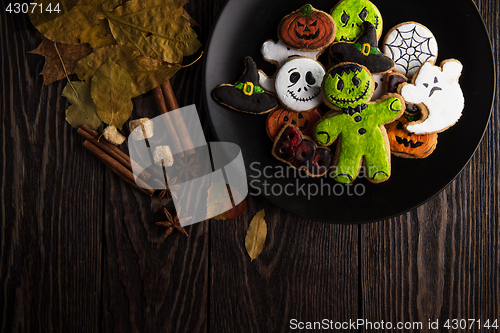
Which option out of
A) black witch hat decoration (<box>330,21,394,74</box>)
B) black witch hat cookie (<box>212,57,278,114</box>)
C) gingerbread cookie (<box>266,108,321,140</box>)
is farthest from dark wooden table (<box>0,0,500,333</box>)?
black witch hat decoration (<box>330,21,394,74</box>)

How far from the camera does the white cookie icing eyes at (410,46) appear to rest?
0.83m

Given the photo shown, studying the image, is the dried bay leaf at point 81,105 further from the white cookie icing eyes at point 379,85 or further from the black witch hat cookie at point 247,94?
the white cookie icing eyes at point 379,85

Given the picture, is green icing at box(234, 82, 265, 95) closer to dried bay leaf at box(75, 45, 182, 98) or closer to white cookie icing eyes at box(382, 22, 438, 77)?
dried bay leaf at box(75, 45, 182, 98)

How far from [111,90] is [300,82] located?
55 centimetres

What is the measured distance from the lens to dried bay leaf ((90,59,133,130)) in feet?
2.84

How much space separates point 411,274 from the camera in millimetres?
963

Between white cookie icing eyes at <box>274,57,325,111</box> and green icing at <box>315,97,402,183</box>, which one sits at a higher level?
white cookie icing eyes at <box>274,57,325,111</box>

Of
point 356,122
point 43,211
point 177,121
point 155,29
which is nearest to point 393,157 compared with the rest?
point 356,122

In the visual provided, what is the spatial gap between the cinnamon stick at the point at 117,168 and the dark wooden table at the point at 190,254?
40 millimetres

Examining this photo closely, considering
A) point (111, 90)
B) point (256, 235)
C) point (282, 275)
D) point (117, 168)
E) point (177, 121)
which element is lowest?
point (282, 275)

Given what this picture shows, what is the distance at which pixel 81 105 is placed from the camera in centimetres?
91

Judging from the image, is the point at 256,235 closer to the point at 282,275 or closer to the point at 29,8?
the point at 282,275

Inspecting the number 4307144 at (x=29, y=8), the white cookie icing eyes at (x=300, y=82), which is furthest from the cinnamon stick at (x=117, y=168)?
the white cookie icing eyes at (x=300, y=82)

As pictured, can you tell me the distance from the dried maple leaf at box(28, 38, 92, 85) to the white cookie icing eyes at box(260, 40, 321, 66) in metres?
0.53
